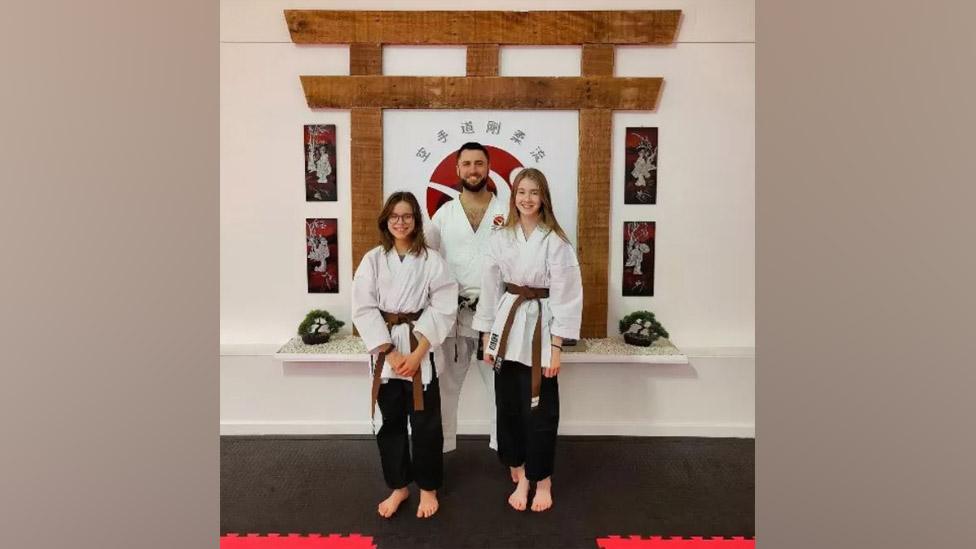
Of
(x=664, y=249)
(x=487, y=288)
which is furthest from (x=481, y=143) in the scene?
(x=664, y=249)

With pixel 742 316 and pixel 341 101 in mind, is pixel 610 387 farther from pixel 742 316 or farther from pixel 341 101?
pixel 341 101

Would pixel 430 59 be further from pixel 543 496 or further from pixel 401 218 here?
pixel 543 496

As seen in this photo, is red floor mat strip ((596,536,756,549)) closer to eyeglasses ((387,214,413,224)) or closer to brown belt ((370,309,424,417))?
brown belt ((370,309,424,417))

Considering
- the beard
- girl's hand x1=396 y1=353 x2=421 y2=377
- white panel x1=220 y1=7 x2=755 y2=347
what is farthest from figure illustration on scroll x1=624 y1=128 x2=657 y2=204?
girl's hand x1=396 y1=353 x2=421 y2=377

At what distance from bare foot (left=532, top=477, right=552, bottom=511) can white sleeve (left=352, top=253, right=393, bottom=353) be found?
0.72 meters

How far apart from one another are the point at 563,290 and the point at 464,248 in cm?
45

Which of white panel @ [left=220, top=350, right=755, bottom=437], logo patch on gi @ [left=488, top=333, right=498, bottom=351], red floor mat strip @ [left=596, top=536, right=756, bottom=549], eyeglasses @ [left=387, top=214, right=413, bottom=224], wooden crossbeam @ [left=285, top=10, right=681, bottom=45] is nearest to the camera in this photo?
red floor mat strip @ [left=596, top=536, right=756, bottom=549]

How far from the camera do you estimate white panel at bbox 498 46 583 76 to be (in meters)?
2.17

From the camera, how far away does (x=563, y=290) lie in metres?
1.83

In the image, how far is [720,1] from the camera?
214 cm

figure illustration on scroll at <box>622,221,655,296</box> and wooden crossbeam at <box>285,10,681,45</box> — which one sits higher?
wooden crossbeam at <box>285,10,681,45</box>

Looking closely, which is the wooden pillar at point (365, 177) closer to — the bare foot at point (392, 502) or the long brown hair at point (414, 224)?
the long brown hair at point (414, 224)

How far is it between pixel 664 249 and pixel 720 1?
1027 millimetres

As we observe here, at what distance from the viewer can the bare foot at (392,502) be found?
1.77 metres
